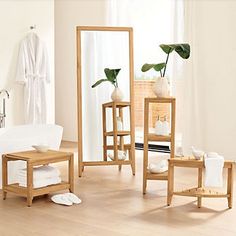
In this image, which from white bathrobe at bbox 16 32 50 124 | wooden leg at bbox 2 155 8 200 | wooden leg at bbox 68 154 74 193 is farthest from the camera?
white bathrobe at bbox 16 32 50 124

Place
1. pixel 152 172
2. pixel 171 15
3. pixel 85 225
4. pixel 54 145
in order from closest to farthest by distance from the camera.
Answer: pixel 85 225 < pixel 152 172 < pixel 54 145 < pixel 171 15

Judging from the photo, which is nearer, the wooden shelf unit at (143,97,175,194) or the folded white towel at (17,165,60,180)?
the folded white towel at (17,165,60,180)

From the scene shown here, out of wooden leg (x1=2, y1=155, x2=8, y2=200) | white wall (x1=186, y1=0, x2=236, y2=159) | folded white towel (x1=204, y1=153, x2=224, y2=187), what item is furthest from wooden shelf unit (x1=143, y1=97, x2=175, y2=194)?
white wall (x1=186, y1=0, x2=236, y2=159)

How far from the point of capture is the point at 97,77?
592 cm

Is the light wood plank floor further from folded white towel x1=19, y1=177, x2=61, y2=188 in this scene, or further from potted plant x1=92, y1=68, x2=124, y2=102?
potted plant x1=92, y1=68, x2=124, y2=102

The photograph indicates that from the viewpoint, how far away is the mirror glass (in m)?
5.93

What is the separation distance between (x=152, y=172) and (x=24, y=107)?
2878 mm

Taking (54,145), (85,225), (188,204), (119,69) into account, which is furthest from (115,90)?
(85,225)

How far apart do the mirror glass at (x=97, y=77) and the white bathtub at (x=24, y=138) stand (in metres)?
0.35

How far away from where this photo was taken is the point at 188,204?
4672mm

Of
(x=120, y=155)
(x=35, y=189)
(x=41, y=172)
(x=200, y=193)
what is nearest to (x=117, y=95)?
(x=120, y=155)

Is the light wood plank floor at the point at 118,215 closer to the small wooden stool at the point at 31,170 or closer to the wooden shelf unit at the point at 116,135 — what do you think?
the small wooden stool at the point at 31,170

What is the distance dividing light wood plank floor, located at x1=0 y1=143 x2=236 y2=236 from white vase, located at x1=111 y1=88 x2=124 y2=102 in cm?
98

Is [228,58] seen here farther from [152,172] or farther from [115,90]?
[152,172]
